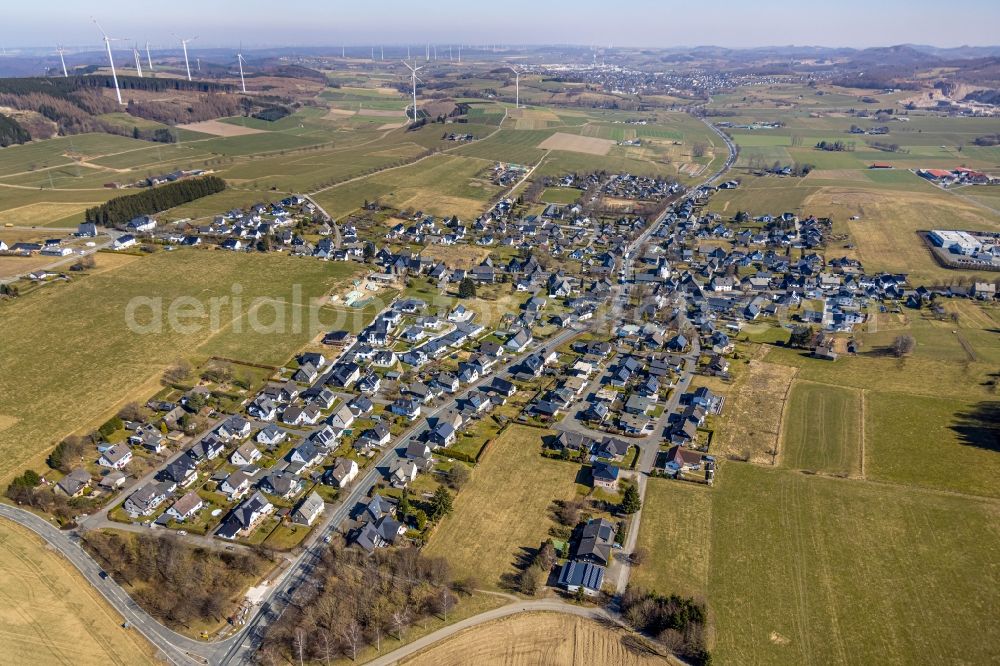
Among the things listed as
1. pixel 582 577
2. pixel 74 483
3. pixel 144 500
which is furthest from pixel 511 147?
pixel 582 577

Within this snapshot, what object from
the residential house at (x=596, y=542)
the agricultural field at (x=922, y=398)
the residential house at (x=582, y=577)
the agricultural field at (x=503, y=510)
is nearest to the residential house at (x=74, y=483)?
the agricultural field at (x=503, y=510)

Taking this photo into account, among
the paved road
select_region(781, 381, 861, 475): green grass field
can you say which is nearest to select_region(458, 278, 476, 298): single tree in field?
the paved road

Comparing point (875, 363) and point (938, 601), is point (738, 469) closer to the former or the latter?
point (938, 601)

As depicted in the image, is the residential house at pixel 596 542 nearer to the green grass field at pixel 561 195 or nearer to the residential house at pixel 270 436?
the residential house at pixel 270 436

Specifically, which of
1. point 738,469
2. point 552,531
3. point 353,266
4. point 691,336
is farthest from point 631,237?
point 552,531

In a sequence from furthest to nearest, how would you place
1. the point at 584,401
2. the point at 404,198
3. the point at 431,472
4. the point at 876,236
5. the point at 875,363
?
the point at 404,198
the point at 876,236
the point at 875,363
the point at 584,401
the point at 431,472

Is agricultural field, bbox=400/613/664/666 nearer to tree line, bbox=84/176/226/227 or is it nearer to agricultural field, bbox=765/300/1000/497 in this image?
agricultural field, bbox=765/300/1000/497
